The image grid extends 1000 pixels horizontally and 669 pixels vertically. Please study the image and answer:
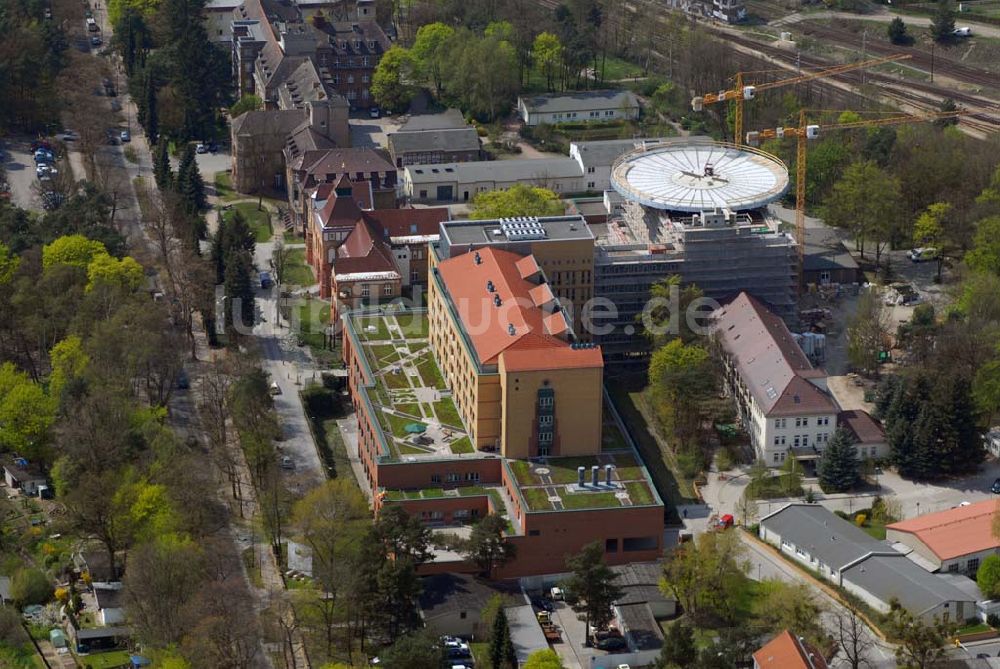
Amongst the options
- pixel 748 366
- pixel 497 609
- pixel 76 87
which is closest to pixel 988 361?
pixel 748 366

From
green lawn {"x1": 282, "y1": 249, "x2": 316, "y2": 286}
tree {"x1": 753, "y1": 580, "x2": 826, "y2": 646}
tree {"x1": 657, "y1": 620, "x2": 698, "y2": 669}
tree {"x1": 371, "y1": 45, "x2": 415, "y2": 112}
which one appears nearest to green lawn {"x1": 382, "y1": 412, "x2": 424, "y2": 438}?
tree {"x1": 753, "y1": 580, "x2": 826, "y2": 646}

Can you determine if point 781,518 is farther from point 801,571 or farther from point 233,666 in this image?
point 233,666

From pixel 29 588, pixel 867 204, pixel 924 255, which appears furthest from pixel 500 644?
pixel 924 255

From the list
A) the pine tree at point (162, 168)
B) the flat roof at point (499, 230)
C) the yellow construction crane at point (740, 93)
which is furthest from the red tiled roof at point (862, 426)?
the pine tree at point (162, 168)

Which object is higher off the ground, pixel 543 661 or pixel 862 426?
pixel 862 426

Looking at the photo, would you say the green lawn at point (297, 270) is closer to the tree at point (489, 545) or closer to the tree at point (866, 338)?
the tree at point (866, 338)

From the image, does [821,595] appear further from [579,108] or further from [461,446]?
[579,108]
